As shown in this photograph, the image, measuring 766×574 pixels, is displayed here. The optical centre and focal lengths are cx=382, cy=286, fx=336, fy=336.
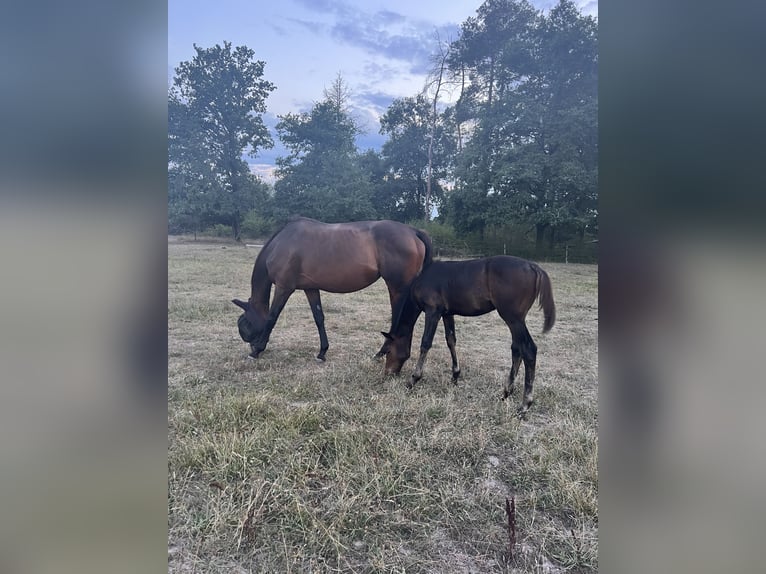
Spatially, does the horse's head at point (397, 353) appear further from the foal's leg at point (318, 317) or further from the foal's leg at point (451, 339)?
the foal's leg at point (318, 317)

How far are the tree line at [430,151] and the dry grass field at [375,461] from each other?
62cm

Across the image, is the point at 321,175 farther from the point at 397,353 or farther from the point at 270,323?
the point at 397,353

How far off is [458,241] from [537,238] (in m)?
0.76

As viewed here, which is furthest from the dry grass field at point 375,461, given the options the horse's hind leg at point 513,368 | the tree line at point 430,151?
the tree line at point 430,151

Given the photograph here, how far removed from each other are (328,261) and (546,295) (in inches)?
74.1

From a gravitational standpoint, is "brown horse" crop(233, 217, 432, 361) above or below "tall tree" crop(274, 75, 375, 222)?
below

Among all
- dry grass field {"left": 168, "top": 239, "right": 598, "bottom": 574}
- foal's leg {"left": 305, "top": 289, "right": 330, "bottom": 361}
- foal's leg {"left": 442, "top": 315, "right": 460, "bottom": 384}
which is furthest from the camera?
foal's leg {"left": 305, "top": 289, "right": 330, "bottom": 361}

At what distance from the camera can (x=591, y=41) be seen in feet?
5.15

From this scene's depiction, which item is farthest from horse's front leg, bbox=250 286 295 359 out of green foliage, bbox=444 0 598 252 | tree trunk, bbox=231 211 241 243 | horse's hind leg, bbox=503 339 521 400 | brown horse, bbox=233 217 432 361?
horse's hind leg, bbox=503 339 521 400

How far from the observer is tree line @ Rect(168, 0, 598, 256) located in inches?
104

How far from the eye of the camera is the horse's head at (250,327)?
126 inches

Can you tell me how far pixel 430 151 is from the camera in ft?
11.0

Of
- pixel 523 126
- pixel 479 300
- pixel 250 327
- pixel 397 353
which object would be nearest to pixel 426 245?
pixel 479 300

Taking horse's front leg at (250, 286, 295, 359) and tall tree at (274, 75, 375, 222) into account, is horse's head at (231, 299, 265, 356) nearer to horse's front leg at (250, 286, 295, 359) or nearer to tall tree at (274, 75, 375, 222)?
horse's front leg at (250, 286, 295, 359)
